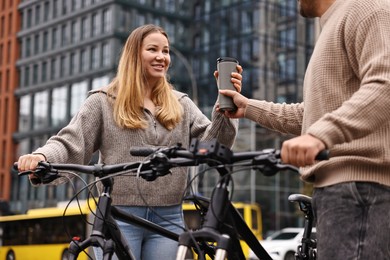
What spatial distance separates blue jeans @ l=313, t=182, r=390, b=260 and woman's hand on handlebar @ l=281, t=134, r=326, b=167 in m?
0.27

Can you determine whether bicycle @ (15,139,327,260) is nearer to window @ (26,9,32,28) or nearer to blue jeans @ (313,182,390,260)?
blue jeans @ (313,182,390,260)

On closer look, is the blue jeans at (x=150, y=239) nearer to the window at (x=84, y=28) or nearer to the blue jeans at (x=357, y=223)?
the blue jeans at (x=357, y=223)

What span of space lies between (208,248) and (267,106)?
0.82 metres

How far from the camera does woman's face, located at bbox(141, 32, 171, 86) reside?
4711 millimetres

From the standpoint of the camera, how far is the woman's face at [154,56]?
471 cm

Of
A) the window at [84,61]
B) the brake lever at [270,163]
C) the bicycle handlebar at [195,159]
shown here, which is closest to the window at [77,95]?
the window at [84,61]

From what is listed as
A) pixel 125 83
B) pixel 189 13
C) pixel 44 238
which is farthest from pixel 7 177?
pixel 125 83

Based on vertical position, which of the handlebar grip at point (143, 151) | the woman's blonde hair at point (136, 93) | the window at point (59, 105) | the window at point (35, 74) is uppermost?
the window at point (35, 74)

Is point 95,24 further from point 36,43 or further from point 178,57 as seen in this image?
point 36,43

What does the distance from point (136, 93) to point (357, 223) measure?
1960 millimetres

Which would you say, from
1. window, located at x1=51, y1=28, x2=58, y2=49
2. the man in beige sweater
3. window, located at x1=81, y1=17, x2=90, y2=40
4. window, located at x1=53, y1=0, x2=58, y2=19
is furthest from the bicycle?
window, located at x1=53, y1=0, x2=58, y2=19

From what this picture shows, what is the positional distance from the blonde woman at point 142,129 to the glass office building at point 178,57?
31.4 m

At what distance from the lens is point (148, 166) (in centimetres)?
343

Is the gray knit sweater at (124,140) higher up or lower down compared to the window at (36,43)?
lower down
